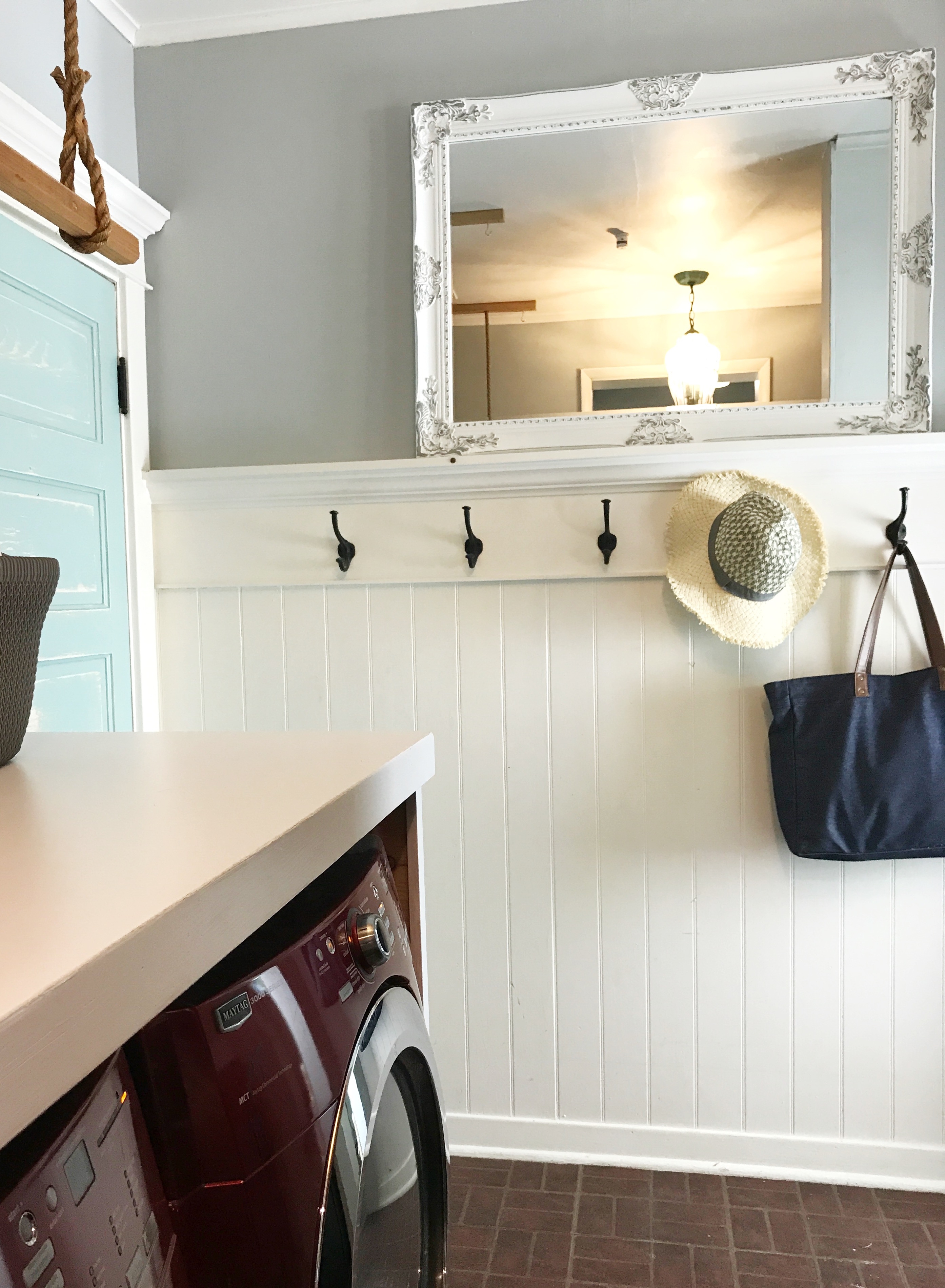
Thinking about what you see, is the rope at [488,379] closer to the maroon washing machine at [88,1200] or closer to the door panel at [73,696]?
the door panel at [73,696]

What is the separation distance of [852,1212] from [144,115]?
2.52 metres

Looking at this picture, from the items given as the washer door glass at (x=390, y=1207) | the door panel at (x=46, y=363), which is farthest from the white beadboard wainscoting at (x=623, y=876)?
the washer door glass at (x=390, y=1207)

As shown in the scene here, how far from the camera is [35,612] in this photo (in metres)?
0.88

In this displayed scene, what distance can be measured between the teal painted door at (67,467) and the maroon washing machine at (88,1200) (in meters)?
1.15

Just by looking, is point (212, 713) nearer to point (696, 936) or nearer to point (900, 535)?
point (696, 936)

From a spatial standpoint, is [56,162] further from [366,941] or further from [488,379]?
[366,941]

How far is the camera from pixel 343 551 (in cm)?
190

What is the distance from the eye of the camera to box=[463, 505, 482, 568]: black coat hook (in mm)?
1854

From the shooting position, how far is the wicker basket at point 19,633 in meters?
0.83

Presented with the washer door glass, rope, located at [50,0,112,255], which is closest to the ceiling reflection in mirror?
rope, located at [50,0,112,255]

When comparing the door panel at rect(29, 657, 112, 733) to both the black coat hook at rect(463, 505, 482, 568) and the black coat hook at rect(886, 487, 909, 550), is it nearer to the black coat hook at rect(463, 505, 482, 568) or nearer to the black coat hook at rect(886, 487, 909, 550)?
the black coat hook at rect(463, 505, 482, 568)

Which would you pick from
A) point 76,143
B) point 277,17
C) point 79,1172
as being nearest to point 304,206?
point 277,17

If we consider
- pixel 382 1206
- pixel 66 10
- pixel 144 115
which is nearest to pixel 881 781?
pixel 382 1206

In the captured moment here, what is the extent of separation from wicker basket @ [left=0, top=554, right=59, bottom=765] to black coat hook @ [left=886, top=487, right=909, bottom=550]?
4.66 feet
